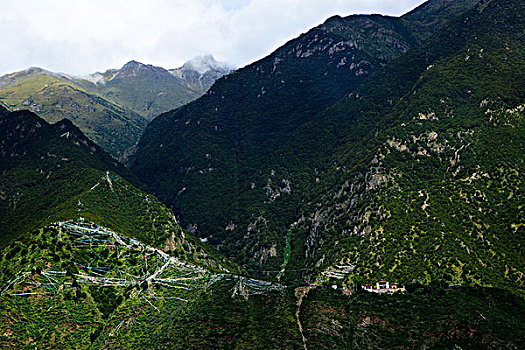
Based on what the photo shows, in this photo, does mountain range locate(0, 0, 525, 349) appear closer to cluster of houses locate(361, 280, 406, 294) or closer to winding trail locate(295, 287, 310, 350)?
winding trail locate(295, 287, 310, 350)

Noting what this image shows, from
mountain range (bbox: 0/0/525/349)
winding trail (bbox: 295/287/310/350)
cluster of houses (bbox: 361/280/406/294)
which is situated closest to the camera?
mountain range (bbox: 0/0/525/349)

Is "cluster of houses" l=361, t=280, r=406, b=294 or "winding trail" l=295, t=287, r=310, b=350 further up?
"winding trail" l=295, t=287, r=310, b=350

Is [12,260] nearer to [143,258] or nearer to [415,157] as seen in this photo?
[143,258]

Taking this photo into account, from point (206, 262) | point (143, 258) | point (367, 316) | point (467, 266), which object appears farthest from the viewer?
point (206, 262)

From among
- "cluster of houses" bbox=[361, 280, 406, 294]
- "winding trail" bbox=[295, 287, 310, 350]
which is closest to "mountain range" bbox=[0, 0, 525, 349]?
"winding trail" bbox=[295, 287, 310, 350]

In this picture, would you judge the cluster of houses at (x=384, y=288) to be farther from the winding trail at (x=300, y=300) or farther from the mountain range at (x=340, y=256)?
the winding trail at (x=300, y=300)

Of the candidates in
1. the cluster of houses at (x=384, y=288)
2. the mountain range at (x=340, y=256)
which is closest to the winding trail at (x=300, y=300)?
the mountain range at (x=340, y=256)

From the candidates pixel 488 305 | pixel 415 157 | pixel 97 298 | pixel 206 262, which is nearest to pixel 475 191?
pixel 415 157

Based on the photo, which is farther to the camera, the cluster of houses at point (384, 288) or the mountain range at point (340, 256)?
the cluster of houses at point (384, 288)

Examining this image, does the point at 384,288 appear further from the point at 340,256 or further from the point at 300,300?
the point at 340,256
